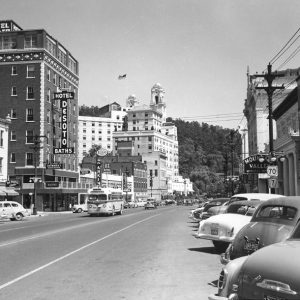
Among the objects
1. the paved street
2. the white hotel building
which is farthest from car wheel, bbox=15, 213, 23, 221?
the white hotel building

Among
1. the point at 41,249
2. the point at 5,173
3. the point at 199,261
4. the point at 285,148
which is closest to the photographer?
the point at 199,261

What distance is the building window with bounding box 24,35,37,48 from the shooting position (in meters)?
68.8

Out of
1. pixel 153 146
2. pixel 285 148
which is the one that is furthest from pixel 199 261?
pixel 153 146

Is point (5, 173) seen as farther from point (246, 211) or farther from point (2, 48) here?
point (246, 211)

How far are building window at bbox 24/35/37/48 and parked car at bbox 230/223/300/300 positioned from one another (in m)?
67.5

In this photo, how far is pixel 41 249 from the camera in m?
16.7

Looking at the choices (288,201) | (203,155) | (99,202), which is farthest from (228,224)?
(203,155)

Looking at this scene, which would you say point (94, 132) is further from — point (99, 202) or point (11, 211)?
point (11, 211)

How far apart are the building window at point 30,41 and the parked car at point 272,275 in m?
67.5

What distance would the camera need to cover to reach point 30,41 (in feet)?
226

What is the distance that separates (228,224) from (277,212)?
5.00 m

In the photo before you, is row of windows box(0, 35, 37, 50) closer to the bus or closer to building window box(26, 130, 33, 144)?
building window box(26, 130, 33, 144)

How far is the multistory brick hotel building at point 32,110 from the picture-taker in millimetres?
67312

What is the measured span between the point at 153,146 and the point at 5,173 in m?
109
